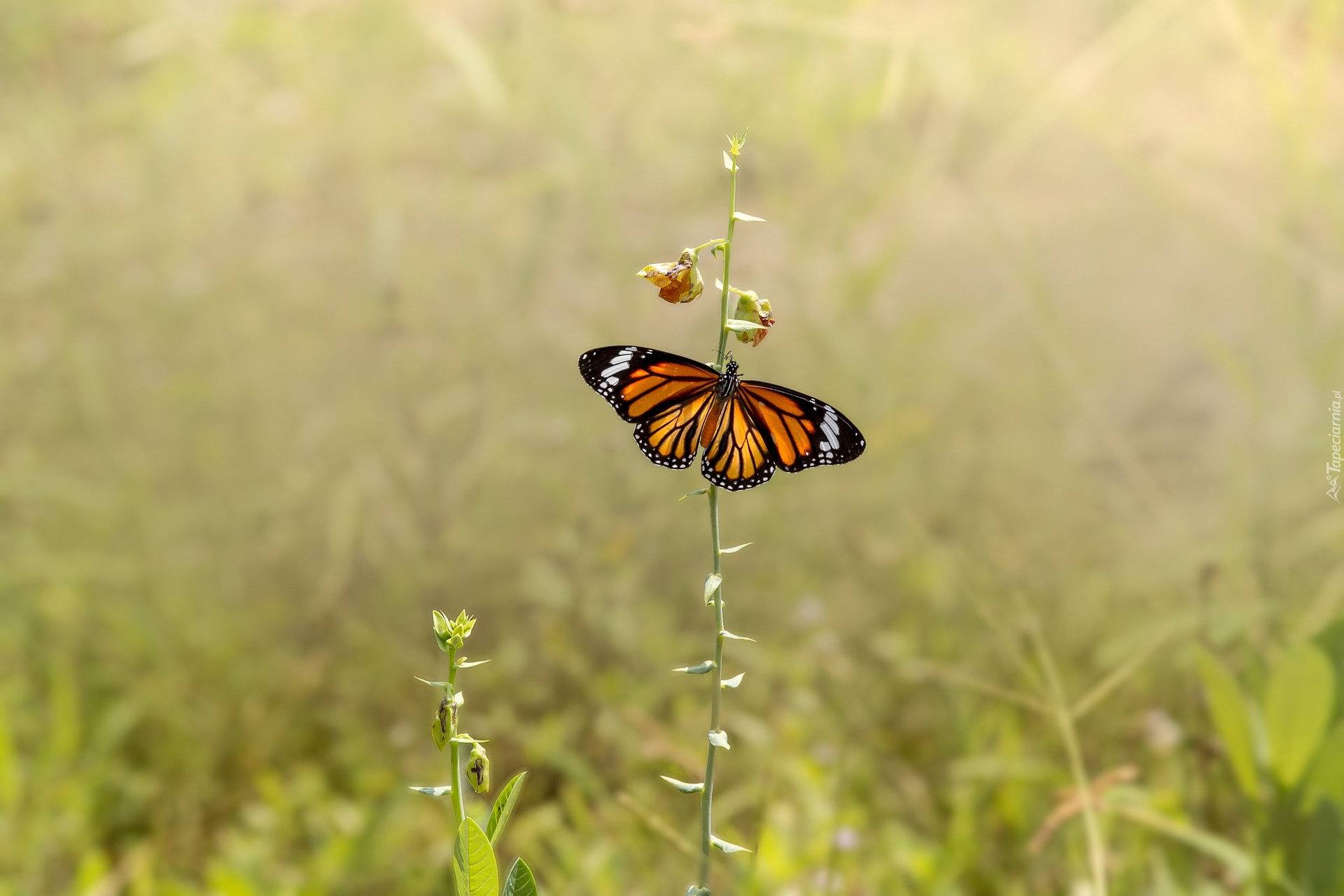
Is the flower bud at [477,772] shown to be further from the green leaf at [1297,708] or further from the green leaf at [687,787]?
the green leaf at [1297,708]

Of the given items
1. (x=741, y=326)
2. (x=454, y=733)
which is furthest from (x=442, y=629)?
(x=741, y=326)

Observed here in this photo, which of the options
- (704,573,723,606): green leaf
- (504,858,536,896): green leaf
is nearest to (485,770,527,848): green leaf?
(504,858,536,896): green leaf

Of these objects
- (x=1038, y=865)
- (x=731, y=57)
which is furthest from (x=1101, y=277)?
(x=1038, y=865)

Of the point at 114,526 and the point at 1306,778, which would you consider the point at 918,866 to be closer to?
the point at 1306,778

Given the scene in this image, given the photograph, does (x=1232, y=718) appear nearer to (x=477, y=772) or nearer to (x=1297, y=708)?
(x=1297, y=708)

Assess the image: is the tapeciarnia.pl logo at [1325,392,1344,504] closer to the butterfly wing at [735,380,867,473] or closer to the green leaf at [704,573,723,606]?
the butterfly wing at [735,380,867,473]

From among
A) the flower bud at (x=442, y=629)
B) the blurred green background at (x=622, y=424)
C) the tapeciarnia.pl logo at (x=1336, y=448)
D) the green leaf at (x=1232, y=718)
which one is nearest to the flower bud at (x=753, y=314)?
the flower bud at (x=442, y=629)
